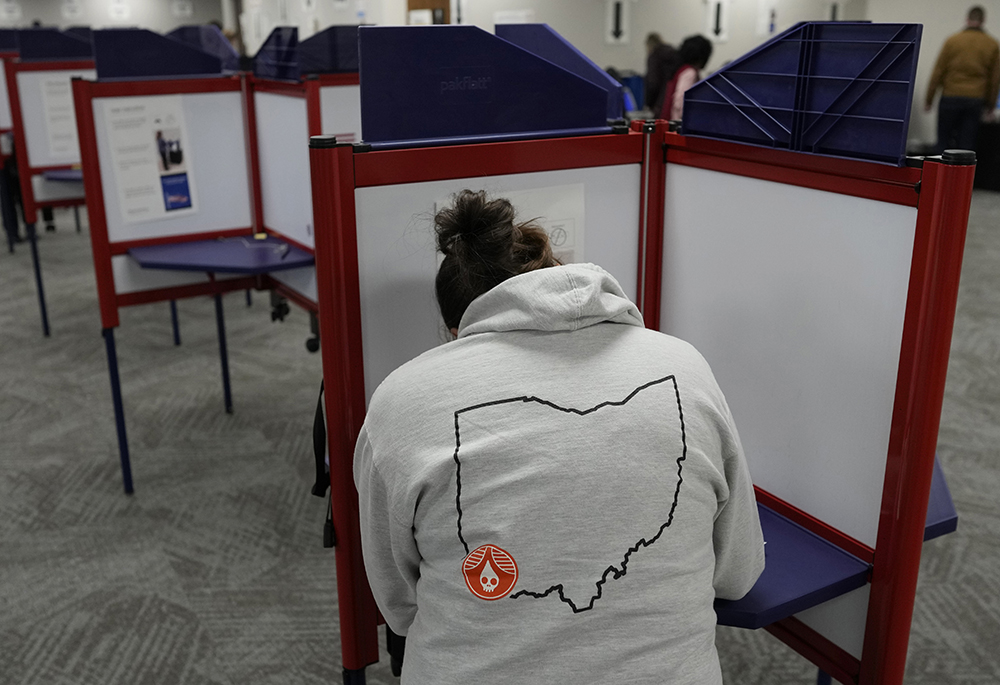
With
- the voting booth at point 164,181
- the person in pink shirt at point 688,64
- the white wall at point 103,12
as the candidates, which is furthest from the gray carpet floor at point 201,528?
the white wall at point 103,12

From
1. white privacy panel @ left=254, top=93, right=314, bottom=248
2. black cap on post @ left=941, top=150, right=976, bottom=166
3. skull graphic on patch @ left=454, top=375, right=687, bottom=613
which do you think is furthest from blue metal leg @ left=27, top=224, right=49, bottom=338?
black cap on post @ left=941, top=150, right=976, bottom=166

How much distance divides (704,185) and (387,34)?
0.55 meters

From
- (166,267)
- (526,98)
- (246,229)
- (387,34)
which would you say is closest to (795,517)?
(526,98)

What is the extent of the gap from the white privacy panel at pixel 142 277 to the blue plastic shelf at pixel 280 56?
617 millimetres

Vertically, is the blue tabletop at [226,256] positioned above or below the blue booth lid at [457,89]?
below

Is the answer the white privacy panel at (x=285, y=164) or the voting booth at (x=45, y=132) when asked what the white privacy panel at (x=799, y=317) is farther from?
the voting booth at (x=45, y=132)

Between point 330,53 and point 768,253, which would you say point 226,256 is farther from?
point 768,253

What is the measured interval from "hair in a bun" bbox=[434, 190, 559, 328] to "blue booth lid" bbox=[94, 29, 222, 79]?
183 cm

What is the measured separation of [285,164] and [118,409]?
88cm

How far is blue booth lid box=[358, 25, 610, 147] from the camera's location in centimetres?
119

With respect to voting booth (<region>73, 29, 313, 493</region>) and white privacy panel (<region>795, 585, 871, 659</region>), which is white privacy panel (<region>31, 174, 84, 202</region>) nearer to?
voting booth (<region>73, 29, 313, 493</region>)

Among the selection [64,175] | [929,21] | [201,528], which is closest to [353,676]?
[201,528]

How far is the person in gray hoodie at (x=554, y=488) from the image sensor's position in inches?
35.6

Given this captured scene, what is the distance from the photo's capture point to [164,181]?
256 centimetres
